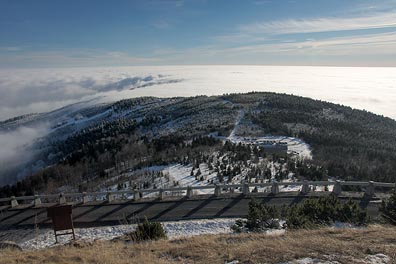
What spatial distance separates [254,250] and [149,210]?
925 cm

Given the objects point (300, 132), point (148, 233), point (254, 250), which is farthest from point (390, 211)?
point (300, 132)

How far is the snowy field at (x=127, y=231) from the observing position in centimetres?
1257

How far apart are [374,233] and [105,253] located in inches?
258

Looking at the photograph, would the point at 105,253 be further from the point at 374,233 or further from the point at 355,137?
the point at 355,137

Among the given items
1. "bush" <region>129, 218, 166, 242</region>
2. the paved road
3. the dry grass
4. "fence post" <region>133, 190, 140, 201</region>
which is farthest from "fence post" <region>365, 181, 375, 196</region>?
"fence post" <region>133, 190, 140, 201</region>

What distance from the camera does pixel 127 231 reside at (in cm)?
1323

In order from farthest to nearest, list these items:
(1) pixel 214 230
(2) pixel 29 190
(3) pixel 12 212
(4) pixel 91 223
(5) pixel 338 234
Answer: (2) pixel 29 190, (3) pixel 12 212, (4) pixel 91 223, (1) pixel 214 230, (5) pixel 338 234

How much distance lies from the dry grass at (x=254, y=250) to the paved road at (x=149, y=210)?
237 inches

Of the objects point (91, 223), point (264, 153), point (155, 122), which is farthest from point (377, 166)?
point (155, 122)

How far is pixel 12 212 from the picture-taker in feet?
54.0

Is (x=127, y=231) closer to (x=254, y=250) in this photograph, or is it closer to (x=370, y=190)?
(x=254, y=250)

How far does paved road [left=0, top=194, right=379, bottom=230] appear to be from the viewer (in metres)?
14.8

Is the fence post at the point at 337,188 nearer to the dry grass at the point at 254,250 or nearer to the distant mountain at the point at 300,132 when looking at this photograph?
the dry grass at the point at 254,250

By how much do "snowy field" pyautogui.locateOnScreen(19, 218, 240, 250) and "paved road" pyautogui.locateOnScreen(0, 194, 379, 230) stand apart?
64 centimetres
